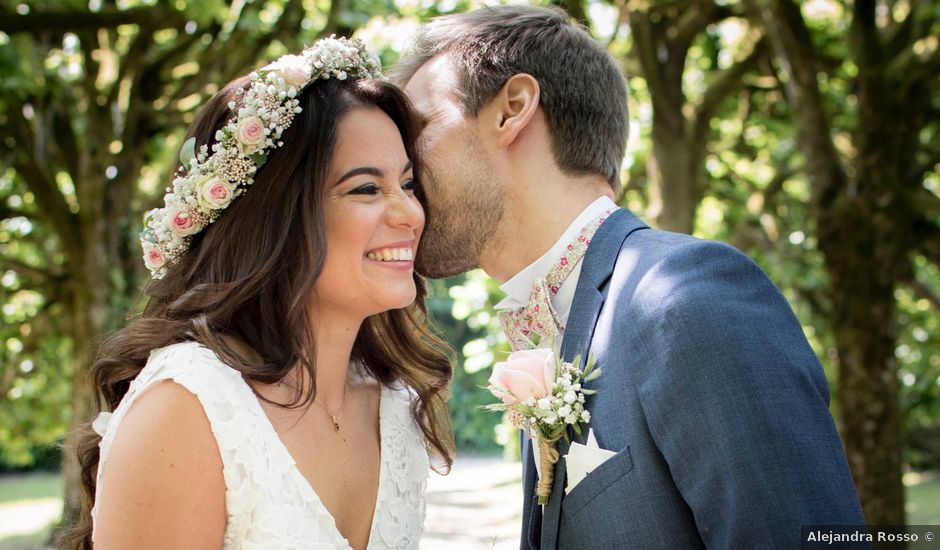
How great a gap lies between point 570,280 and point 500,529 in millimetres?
10080

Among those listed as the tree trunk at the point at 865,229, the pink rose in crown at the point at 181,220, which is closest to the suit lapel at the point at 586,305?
the pink rose in crown at the point at 181,220

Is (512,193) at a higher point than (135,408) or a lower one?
higher

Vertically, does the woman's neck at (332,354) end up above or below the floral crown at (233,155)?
below

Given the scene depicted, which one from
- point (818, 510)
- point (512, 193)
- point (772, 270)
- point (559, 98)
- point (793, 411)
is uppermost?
point (559, 98)

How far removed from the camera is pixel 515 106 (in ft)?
9.64

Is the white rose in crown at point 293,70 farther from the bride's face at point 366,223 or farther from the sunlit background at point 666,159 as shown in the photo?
the sunlit background at point 666,159

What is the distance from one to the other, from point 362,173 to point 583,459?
113 centimetres

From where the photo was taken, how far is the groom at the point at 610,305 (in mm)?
1987

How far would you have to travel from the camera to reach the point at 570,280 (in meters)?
2.72

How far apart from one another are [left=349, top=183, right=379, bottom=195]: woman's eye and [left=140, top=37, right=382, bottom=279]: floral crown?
0.27m

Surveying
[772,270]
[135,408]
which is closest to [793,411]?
[135,408]

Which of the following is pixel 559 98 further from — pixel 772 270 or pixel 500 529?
pixel 500 529

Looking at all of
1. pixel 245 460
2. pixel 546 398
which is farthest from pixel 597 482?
pixel 245 460

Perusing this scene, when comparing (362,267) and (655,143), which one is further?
(655,143)
